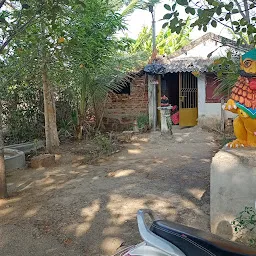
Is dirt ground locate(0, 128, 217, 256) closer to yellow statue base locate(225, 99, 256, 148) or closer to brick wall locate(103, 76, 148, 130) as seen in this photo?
yellow statue base locate(225, 99, 256, 148)

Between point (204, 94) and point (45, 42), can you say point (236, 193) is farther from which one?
point (204, 94)

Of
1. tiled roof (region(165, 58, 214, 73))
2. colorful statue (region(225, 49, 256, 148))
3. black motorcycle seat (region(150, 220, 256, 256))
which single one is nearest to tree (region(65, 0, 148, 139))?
tiled roof (region(165, 58, 214, 73))

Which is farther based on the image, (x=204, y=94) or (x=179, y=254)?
(x=204, y=94)

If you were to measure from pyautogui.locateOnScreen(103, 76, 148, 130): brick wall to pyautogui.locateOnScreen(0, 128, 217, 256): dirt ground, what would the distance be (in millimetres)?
5141

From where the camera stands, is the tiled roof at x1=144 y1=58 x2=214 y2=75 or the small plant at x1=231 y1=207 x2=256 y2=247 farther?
the tiled roof at x1=144 y1=58 x2=214 y2=75

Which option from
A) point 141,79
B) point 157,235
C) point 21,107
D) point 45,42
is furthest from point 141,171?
point 141,79

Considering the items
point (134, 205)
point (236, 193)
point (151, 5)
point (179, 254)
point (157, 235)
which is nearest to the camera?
point (179, 254)

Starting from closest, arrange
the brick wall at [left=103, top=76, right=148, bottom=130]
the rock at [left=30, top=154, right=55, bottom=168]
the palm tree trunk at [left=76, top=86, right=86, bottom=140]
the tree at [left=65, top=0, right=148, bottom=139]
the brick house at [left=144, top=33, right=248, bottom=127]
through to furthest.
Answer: the rock at [left=30, top=154, right=55, bottom=168] → the tree at [left=65, top=0, right=148, bottom=139] → the palm tree trunk at [left=76, top=86, right=86, bottom=140] → the brick house at [left=144, top=33, right=248, bottom=127] → the brick wall at [left=103, top=76, right=148, bottom=130]

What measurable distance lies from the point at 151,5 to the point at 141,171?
7269 millimetres

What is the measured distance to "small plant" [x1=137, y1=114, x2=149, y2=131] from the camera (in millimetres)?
11938

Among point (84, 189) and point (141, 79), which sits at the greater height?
point (141, 79)

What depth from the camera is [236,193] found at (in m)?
3.44

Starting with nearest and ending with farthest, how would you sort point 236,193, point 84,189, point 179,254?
point 179,254, point 236,193, point 84,189

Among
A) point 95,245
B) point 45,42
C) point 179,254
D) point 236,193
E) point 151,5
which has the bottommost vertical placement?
point 95,245
